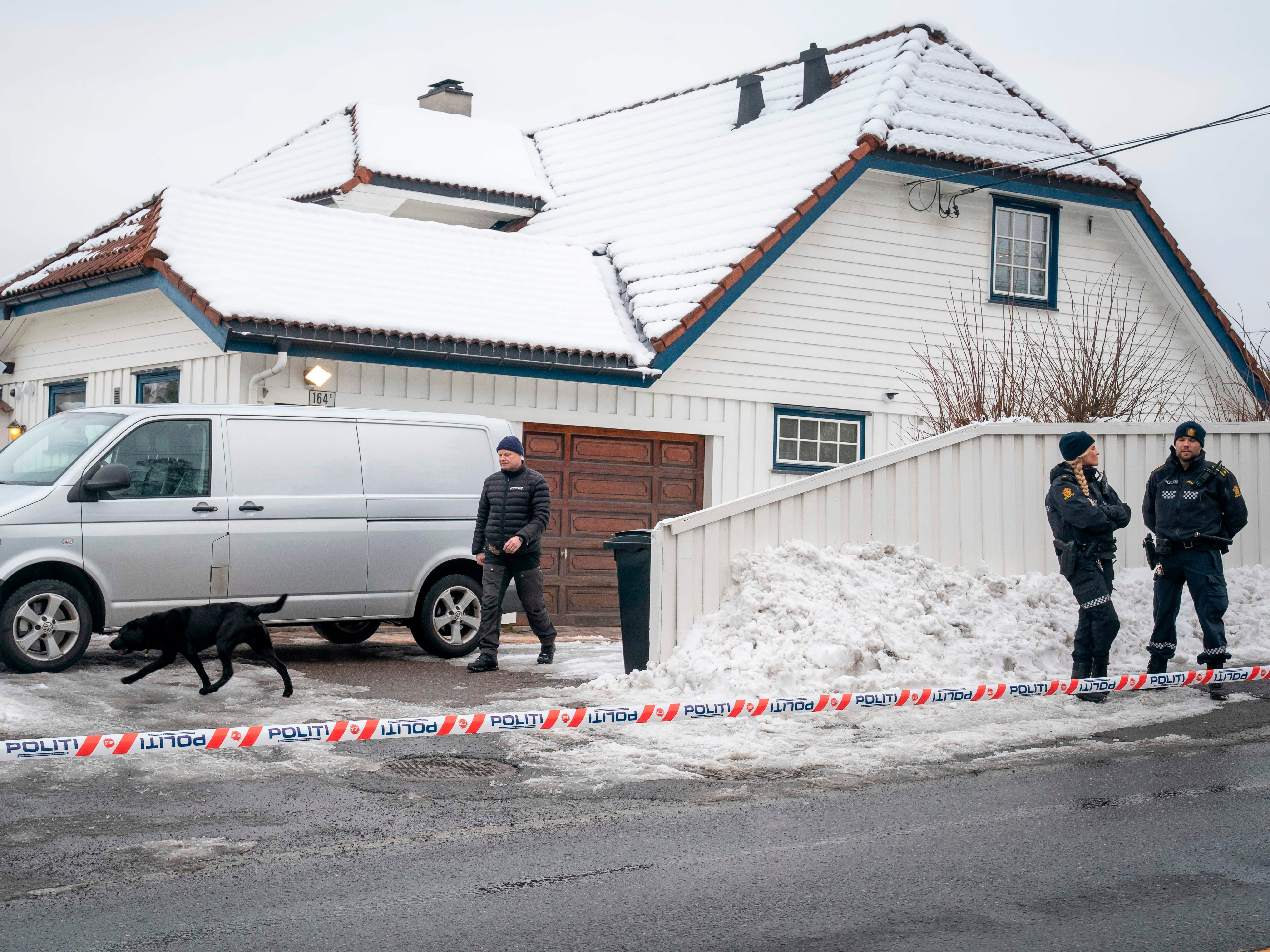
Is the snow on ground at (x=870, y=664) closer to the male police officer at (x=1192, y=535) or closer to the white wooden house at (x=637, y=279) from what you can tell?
the male police officer at (x=1192, y=535)

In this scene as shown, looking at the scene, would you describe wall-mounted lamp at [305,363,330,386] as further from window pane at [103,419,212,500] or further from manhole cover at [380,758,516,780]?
manhole cover at [380,758,516,780]

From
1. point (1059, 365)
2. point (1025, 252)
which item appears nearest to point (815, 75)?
point (1025, 252)

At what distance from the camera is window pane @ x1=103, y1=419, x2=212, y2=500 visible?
10.3m

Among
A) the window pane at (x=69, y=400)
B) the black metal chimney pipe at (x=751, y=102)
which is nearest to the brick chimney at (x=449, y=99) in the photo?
the black metal chimney pipe at (x=751, y=102)

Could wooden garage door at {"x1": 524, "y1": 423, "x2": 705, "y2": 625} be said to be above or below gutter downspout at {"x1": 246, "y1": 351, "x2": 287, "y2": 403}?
below

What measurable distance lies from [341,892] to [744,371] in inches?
479

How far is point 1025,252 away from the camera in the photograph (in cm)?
1889

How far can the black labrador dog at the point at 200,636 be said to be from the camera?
30.5ft

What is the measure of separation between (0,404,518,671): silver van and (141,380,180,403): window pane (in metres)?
4.17

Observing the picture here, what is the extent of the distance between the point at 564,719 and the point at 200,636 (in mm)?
3228

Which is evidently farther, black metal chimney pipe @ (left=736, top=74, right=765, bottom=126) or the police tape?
black metal chimney pipe @ (left=736, top=74, right=765, bottom=126)

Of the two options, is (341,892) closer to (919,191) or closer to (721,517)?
(721,517)

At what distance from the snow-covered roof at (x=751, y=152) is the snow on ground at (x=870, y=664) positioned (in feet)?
17.5

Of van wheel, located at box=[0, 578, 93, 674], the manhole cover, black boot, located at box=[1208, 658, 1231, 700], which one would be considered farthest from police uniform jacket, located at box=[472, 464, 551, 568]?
black boot, located at box=[1208, 658, 1231, 700]
